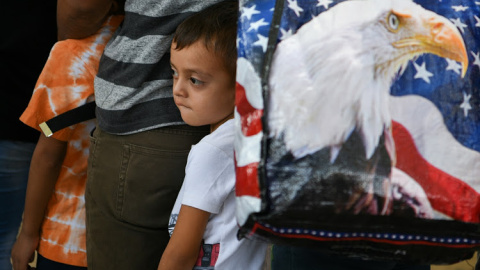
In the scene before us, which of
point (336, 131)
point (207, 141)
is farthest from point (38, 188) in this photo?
point (336, 131)

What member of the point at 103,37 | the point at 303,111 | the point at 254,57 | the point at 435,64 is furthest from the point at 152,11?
the point at 435,64

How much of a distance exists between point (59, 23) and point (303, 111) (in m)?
1.04

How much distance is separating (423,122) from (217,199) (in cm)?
56

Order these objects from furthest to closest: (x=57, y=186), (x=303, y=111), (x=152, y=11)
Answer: (x=57, y=186)
(x=152, y=11)
(x=303, y=111)

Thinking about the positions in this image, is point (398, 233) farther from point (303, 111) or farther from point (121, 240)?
point (121, 240)

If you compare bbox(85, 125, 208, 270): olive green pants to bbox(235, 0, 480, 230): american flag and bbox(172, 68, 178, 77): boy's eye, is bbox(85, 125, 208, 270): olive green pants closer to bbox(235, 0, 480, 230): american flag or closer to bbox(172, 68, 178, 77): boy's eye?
bbox(172, 68, 178, 77): boy's eye

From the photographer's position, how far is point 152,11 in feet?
5.08

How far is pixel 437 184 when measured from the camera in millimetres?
1088

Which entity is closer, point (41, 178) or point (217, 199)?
point (217, 199)

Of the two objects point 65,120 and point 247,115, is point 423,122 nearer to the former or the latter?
point 247,115

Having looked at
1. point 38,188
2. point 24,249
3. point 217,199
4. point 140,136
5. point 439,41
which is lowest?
point 24,249

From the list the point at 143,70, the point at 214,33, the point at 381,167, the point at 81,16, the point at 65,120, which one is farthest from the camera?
the point at 65,120

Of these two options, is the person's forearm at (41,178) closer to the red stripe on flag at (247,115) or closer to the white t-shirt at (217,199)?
the white t-shirt at (217,199)

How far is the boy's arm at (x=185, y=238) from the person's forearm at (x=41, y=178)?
66cm
